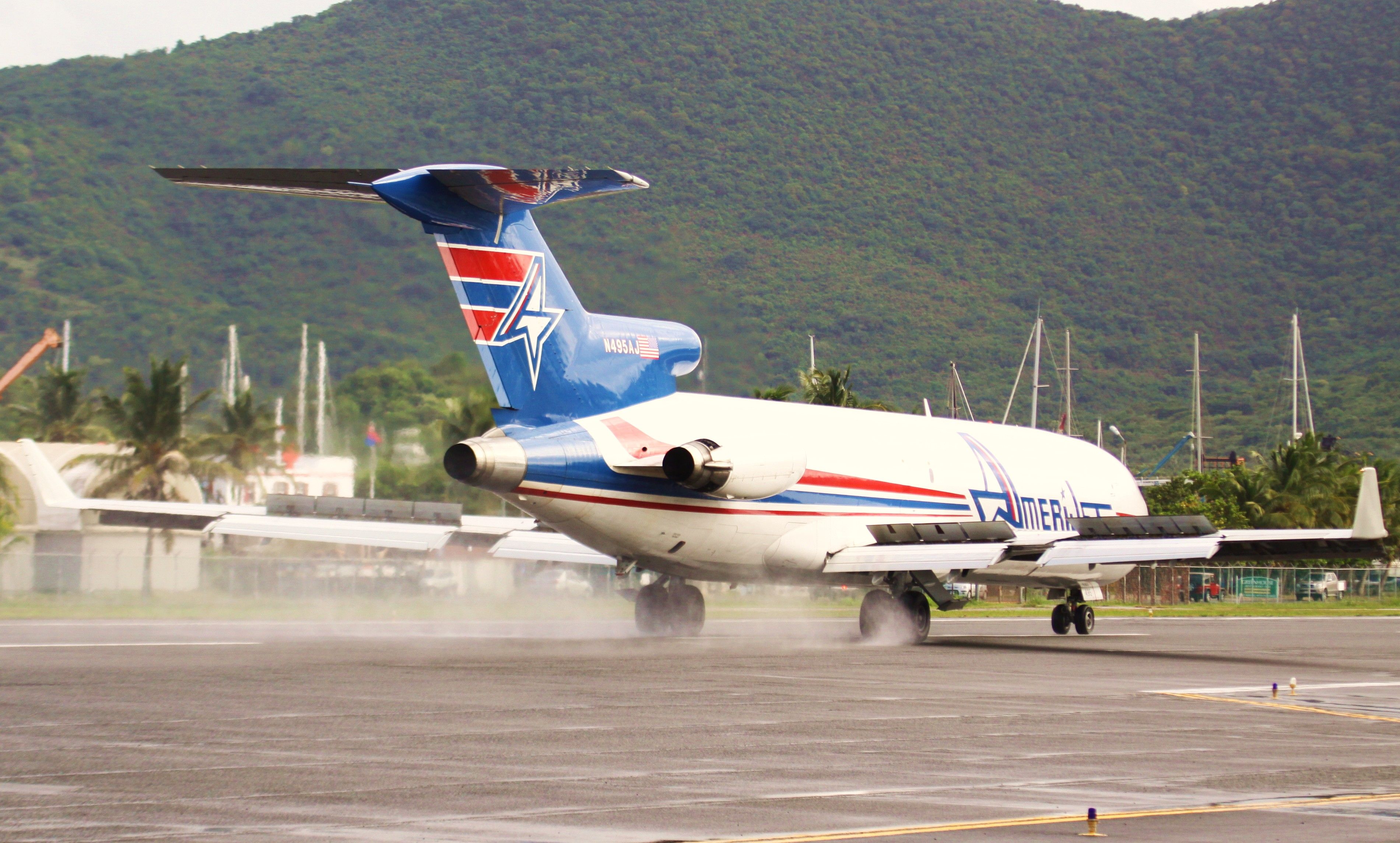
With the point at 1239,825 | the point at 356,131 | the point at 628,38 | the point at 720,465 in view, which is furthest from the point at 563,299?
the point at 628,38

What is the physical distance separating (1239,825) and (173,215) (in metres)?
65.1

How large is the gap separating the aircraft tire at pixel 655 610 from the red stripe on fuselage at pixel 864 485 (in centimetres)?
348

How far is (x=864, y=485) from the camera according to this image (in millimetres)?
27906

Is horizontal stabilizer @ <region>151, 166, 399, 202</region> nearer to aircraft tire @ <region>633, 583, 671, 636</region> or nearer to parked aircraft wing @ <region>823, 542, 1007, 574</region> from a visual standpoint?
aircraft tire @ <region>633, 583, 671, 636</region>

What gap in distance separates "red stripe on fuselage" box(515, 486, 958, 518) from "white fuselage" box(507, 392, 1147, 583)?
0.07ft

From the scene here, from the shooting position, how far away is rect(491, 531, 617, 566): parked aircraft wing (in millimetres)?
28078

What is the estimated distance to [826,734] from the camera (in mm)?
13750

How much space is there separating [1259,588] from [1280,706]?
2232 inches

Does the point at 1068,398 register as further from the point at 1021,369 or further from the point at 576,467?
the point at 576,467

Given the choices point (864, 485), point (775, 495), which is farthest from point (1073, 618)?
point (775, 495)

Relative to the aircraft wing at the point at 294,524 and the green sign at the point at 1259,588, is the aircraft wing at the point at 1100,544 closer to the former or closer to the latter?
the aircraft wing at the point at 294,524

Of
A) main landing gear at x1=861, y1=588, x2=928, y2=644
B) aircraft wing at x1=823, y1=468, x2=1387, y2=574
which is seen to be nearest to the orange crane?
main landing gear at x1=861, y1=588, x2=928, y2=644

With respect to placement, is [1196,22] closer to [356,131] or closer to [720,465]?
[356,131]

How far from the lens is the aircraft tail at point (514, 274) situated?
21328 mm
